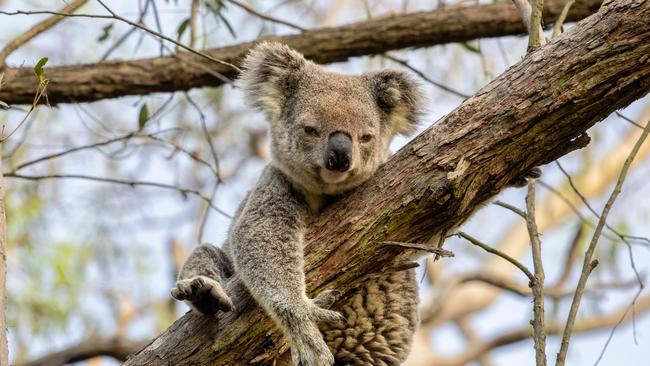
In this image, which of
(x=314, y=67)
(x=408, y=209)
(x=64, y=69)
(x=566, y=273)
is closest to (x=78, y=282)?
(x=64, y=69)

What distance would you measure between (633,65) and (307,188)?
1.47 metres

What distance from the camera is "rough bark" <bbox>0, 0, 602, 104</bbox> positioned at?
497 cm

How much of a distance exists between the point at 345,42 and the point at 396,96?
4.75 feet

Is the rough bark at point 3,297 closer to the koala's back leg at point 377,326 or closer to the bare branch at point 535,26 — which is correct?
the koala's back leg at point 377,326

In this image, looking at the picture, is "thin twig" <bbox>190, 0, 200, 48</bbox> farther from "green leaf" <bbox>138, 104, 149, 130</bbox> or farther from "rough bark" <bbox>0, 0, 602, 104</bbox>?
"green leaf" <bbox>138, 104, 149, 130</bbox>

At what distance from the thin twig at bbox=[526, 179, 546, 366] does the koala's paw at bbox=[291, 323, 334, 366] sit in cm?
75

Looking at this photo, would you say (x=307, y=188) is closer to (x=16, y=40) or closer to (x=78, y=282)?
(x=16, y=40)

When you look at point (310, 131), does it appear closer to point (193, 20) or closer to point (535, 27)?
point (535, 27)

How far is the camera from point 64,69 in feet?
16.2

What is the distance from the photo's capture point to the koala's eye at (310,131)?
347cm

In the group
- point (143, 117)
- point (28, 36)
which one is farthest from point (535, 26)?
point (28, 36)

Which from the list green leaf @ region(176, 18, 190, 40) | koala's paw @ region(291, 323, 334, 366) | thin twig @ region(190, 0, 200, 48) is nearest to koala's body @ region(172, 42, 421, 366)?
koala's paw @ region(291, 323, 334, 366)

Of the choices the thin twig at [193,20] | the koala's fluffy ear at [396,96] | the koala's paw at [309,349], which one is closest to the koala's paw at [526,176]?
the koala's fluffy ear at [396,96]

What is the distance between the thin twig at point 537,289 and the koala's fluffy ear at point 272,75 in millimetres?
1214
